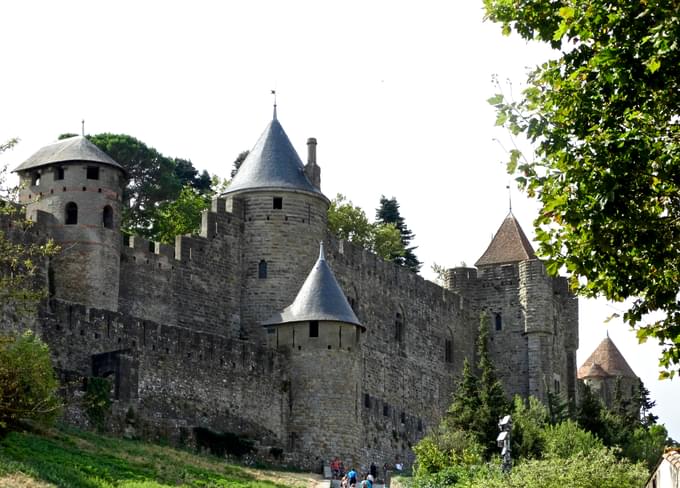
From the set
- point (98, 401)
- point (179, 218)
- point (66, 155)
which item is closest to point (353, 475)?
point (98, 401)

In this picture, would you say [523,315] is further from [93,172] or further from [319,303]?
[93,172]

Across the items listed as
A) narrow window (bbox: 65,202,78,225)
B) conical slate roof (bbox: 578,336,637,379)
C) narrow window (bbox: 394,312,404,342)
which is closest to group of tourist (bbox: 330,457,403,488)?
narrow window (bbox: 394,312,404,342)

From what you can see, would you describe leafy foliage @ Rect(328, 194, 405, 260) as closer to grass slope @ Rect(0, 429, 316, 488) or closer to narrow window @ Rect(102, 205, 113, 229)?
narrow window @ Rect(102, 205, 113, 229)

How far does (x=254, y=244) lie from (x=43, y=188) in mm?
7905

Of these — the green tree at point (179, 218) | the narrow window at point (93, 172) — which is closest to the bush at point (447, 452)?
the narrow window at point (93, 172)

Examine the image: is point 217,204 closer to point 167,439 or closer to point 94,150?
point 94,150

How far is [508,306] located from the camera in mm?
64875

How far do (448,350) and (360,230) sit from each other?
978 centimetres

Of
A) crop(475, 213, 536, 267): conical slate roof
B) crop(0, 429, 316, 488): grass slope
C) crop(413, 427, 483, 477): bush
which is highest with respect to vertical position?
crop(475, 213, 536, 267): conical slate roof

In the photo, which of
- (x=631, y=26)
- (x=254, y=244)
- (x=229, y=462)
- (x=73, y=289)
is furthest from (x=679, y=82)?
(x=254, y=244)

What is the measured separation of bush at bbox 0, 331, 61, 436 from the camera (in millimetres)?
30672

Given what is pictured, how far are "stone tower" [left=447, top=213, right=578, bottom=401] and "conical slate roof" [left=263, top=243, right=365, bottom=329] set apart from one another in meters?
16.6

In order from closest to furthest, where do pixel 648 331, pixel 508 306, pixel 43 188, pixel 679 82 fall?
1. pixel 679 82
2. pixel 648 331
3. pixel 43 188
4. pixel 508 306

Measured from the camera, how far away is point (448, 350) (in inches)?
2482
